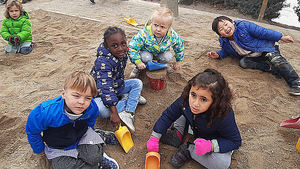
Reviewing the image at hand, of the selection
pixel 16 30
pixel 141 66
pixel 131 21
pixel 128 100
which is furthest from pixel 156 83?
pixel 16 30

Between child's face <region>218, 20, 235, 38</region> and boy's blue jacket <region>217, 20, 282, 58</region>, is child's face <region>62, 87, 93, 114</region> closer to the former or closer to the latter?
child's face <region>218, 20, 235, 38</region>

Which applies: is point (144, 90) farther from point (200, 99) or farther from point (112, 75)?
point (200, 99)

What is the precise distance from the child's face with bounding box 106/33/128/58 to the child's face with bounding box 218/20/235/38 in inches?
53.1

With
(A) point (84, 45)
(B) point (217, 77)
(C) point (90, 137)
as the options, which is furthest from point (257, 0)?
(C) point (90, 137)

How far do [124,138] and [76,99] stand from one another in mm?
646

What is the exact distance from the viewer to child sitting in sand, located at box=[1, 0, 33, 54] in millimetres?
3354

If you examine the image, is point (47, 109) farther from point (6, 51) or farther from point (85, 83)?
point (6, 51)

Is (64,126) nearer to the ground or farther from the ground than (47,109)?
nearer to the ground

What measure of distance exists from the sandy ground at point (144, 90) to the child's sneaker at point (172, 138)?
0.17ft

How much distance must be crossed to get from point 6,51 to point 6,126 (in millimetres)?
1927

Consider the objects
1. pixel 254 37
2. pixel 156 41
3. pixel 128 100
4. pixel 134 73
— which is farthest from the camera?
pixel 254 37

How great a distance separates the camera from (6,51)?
3.41m

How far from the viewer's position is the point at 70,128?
154cm

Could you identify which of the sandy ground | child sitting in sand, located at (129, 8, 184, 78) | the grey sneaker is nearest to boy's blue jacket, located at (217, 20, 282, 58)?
the sandy ground
